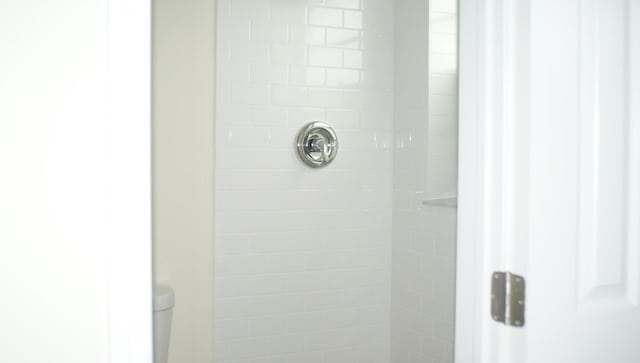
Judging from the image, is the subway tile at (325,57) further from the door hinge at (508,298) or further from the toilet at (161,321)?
the door hinge at (508,298)

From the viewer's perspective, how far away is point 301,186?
85.7 inches

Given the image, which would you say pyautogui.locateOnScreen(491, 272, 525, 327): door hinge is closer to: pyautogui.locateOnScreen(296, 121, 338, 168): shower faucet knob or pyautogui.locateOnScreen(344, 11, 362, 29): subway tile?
pyautogui.locateOnScreen(296, 121, 338, 168): shower faucet knob

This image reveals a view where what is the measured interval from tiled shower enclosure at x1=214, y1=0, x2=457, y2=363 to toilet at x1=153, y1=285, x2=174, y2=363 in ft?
1.02

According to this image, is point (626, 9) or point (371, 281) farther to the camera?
point (371, 281)

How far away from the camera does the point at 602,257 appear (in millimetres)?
900

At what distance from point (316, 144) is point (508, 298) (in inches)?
55.9

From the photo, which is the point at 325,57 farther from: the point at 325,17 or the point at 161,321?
the point at 161,321

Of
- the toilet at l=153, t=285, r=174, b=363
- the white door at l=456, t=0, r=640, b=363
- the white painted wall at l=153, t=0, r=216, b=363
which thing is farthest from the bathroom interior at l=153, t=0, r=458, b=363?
the white door at l=456, t=0, r=640, b=363

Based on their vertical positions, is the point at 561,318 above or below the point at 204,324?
above
